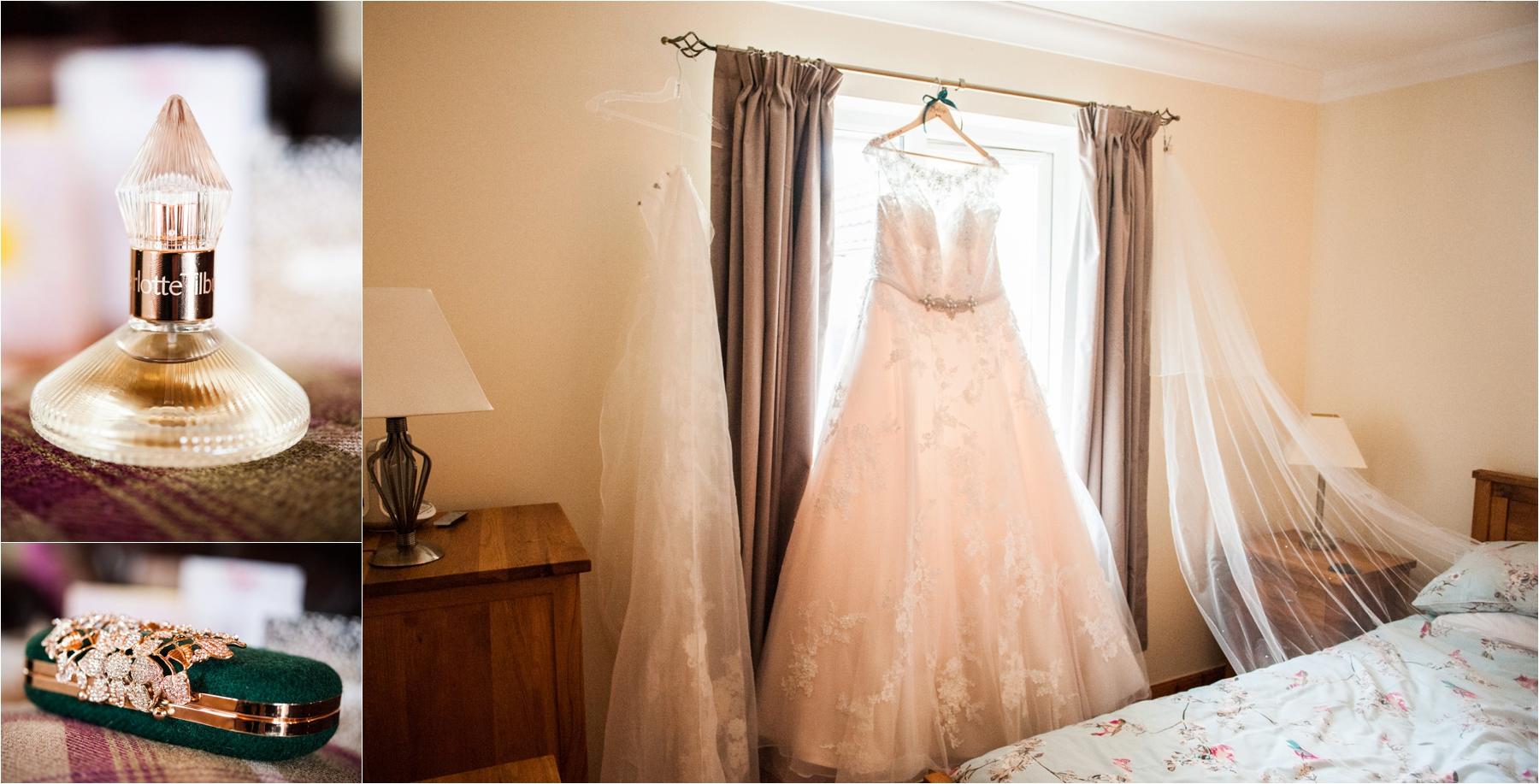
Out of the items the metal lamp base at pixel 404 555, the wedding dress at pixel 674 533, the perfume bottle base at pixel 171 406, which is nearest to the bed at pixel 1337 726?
the wedding dress at pixel 674 533

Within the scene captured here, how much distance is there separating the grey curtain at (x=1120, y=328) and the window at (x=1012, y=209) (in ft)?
0.43

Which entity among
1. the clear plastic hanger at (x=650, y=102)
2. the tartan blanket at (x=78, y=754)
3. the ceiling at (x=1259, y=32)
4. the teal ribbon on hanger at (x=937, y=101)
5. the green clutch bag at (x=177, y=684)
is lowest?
the tartan blanket at (x=78, y=754)

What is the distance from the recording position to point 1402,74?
2.86 m

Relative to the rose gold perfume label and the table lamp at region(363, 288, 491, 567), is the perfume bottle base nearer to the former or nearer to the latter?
the rose gold perfume label

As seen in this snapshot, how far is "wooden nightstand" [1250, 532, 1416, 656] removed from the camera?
2.25 meters

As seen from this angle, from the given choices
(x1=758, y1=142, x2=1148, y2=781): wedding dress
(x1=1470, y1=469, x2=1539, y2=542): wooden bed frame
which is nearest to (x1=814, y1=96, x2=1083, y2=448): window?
(x1=758, y1=142, x2=1148, y2=781): wedding dress

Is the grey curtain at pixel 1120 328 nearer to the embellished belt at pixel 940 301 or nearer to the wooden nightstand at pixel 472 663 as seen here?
the embellished belt at pixel 940 301

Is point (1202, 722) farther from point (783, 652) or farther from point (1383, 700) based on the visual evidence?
point (783, 652)

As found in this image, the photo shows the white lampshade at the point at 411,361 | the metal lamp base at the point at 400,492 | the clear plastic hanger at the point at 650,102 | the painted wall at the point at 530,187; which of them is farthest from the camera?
the clear plastic hanger at the point at 650,102

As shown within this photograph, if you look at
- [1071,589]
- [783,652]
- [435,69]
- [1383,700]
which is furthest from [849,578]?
[435,69]

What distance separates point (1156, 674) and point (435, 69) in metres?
3.11

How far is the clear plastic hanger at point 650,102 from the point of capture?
1.94m

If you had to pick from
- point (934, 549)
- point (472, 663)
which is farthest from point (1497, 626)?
point (472, 663)

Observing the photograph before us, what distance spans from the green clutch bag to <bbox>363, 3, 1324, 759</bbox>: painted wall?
1408mm
